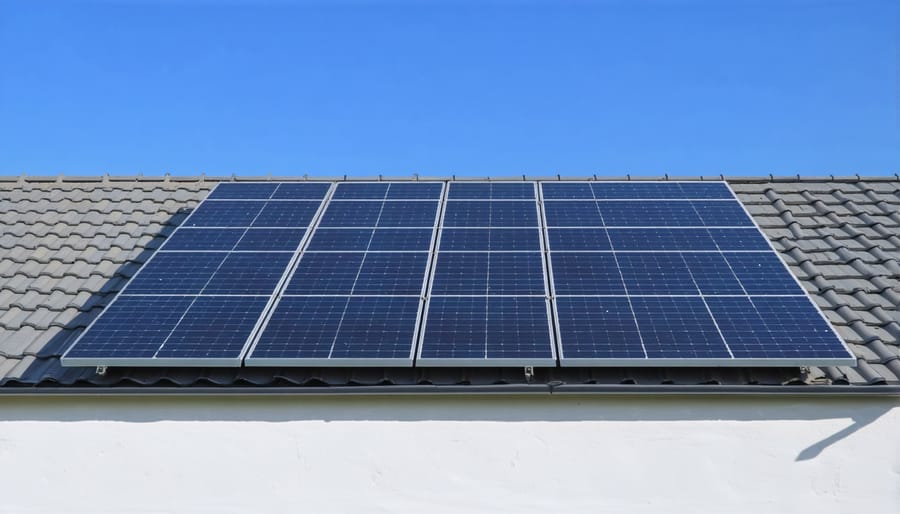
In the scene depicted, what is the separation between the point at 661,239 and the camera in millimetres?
7762

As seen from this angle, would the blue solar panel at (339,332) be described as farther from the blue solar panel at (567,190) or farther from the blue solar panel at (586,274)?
the blue solar panel at (567,190)

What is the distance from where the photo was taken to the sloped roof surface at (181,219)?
19.3 ft

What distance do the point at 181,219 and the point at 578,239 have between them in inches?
227

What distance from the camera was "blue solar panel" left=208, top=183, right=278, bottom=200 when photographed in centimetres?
942

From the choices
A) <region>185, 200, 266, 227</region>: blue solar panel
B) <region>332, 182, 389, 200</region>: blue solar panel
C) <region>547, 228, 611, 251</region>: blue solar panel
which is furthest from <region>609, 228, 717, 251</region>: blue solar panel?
<region>185, 200, 266, 227</region>: blue solar panel

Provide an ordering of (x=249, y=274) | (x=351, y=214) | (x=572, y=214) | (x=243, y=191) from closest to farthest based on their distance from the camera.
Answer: (x=249, y=274) < (x=572, y=214) < (x=351, y=214) < (x=243, y=191)

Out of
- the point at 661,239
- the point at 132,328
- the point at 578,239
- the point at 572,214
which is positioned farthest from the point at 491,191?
the point at 132,328

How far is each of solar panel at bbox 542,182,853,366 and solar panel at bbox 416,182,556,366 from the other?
21cm

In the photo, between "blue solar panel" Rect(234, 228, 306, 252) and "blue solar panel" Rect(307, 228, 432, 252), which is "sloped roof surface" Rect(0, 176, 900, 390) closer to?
"blue solar panel" Rect(234, 228, 306, 252)

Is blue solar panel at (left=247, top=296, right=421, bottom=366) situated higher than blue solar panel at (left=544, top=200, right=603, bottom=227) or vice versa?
blue solar panel at (left=544, top=200, right=603, bottom=227)

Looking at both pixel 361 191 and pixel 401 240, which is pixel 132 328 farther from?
pixel 361 191

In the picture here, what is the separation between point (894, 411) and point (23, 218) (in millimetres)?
10900
